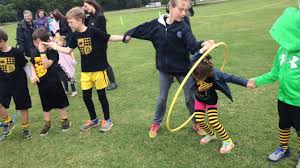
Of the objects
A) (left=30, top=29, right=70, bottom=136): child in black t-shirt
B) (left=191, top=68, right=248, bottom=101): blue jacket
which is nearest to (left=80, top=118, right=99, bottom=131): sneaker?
(left=30, top=29, right=70, bottom=136): child in black t-shirt

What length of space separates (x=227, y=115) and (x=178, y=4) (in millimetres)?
2387

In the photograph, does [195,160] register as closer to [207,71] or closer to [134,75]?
[207,71]

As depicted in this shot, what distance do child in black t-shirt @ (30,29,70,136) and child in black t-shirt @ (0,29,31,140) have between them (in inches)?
9.6

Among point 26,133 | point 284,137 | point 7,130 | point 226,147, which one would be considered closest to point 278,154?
point 284,137

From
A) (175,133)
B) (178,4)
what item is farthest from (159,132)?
(178,4)

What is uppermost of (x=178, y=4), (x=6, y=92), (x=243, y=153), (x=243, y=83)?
(x=178, y=4)

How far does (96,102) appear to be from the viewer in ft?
26.8

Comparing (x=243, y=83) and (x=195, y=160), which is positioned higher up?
(x=243, y=83)

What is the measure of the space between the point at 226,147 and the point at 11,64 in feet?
12.4

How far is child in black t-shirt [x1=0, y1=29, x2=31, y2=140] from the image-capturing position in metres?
6.03

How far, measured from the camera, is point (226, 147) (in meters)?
5.06

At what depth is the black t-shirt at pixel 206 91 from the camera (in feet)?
16.0

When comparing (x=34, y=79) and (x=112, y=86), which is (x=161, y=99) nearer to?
(x=34, y=79)

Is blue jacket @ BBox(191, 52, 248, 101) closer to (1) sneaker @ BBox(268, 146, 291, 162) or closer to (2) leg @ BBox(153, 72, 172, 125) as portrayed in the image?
(2) leg @ BBox(153, 72, 172, 125)
